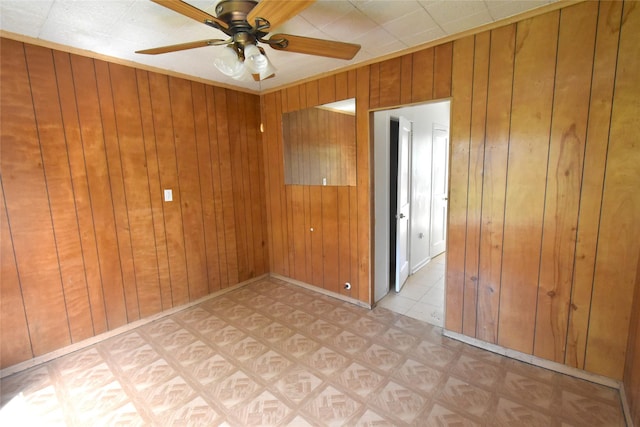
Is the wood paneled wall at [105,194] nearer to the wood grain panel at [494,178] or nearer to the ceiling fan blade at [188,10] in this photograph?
the ceiling fan blade at [188,10]

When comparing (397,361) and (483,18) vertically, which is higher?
(483,18)

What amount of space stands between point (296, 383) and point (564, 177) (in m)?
2.16

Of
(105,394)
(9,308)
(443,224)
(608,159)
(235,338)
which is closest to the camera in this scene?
(608,159)

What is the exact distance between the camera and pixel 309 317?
279 centimetres

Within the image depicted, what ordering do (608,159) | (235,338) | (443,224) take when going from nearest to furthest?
(608,159) < (235,338) < (443,224)

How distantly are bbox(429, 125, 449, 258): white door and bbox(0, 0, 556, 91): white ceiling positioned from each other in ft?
Result: 7.65

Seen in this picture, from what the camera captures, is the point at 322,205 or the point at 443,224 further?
the point at 443,224

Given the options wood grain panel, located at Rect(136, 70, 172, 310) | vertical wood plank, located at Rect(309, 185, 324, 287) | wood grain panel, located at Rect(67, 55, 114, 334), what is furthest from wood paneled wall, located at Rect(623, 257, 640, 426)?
wood grain panel, located at Rect(67, 55, 114, 334)

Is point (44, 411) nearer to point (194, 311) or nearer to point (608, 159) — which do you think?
point (194, 311)

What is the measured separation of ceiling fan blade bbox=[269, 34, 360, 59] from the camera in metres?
1.54

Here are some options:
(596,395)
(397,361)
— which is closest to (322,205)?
(397,361)

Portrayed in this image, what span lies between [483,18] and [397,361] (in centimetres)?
240

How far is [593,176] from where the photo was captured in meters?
1.75

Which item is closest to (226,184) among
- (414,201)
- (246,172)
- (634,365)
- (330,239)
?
(246,172)
